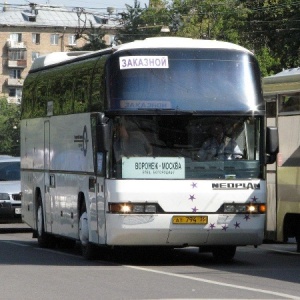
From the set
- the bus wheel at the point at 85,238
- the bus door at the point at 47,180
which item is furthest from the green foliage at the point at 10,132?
the bus wheel at the point at 85,238

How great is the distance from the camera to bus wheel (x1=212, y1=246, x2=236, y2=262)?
19422mm

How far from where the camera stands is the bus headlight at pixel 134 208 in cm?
1805

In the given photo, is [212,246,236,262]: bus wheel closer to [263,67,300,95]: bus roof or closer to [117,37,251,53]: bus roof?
[263,67,300,95]: bus roof

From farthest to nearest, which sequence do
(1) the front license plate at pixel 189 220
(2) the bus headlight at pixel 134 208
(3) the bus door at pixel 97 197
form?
(3) the bus door at pixel 97 197
(1) the front license plate at pixel 189 220
(2) the bus headlight at pixel 134 208

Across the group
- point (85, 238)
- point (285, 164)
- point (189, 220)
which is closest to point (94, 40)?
point (285, 164)

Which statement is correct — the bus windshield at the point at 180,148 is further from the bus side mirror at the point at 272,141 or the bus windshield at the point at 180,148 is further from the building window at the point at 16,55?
the building window at the point at 16,55

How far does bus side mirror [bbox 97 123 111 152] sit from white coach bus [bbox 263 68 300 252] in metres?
3.23

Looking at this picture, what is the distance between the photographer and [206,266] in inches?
Result: 727

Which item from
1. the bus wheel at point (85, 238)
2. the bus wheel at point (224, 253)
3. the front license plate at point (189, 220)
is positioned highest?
the front license plate at point (189, 220)

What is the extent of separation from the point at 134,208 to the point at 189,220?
0.76m

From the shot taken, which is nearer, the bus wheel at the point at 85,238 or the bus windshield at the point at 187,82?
the bus windshield at the point at 187,82

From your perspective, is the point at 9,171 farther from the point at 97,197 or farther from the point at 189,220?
the point at 189,220

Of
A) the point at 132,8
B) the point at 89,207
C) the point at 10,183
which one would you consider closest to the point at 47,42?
the point at 132,8

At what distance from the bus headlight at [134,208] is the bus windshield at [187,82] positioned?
128 cm
